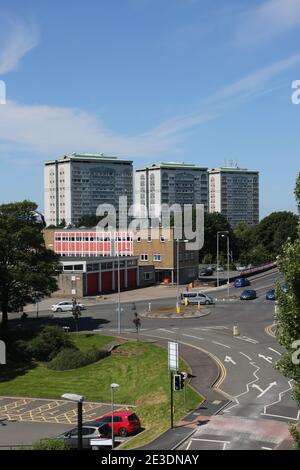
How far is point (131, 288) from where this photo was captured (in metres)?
95.1

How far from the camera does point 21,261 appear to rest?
57.9 m

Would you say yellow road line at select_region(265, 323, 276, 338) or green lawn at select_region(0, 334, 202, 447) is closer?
green lawn at select_region(0, 334, 202, 447)

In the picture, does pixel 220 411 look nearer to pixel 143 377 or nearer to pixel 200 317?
pixel 143 377

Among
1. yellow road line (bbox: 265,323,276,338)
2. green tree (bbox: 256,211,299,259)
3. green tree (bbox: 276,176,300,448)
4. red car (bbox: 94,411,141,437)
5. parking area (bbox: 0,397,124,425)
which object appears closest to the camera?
green tree (bbox: 276,176,300,448)

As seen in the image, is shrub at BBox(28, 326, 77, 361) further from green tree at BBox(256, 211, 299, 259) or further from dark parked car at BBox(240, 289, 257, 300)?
green tree at BBox(256, 211, 299, 259)

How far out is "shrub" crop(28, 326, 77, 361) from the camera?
51.6 m

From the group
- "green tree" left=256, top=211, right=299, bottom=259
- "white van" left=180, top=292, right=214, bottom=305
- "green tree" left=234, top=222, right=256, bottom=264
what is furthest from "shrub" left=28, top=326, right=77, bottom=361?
"green tree" left=256, top=211, right=299, bottom=259

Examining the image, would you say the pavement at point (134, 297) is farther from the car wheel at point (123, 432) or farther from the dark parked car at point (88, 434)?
the dark parked car at point (88, 434)

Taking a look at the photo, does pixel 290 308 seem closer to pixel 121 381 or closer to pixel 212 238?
pixel 121 381

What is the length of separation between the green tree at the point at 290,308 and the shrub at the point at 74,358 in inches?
1199

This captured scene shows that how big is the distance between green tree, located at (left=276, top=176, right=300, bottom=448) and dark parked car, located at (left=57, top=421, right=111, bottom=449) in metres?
13.6

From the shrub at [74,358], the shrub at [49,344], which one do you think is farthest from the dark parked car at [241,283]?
the shrub at [74,358]

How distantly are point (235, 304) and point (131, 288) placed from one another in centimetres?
2544

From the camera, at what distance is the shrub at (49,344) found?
51.6m
